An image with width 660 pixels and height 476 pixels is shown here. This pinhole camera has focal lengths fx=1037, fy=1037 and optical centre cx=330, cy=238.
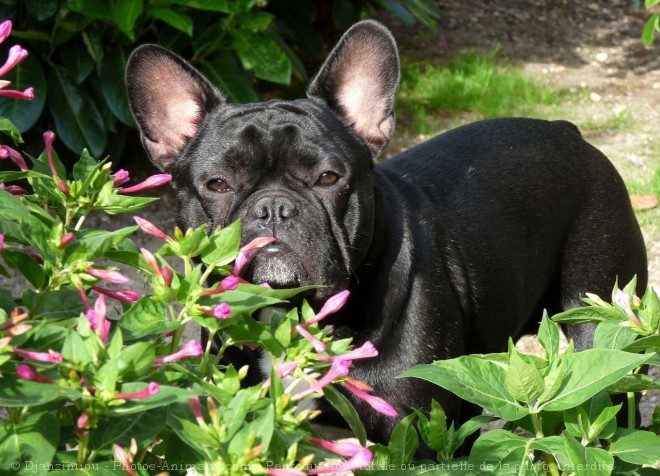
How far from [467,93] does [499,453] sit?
20.1 ft

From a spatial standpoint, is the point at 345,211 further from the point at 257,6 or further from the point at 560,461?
the point at 257,6

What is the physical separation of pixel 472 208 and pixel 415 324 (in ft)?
2.16

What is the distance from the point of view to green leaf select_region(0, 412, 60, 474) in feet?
3.92

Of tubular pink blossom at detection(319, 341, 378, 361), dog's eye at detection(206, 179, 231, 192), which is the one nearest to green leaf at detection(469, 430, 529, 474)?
tubular pink blossom at detection(319, 341, 378, 361)

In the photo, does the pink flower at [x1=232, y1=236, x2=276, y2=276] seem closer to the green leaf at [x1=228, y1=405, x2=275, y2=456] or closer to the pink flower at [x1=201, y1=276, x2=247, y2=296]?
the pink flower at [x1=201, y1=276, x2=247, y2=296]

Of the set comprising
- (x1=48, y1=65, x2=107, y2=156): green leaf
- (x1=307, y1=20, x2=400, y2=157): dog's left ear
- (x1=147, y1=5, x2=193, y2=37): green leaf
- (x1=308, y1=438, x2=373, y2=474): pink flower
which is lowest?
(x1=48, y1=65, x2=107, y2=156): green leaf

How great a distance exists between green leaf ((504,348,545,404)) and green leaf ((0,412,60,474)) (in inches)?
26.6

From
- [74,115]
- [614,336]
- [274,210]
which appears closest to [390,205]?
[274,210]

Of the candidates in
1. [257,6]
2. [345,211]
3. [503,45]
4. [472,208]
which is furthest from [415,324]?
[503,45]

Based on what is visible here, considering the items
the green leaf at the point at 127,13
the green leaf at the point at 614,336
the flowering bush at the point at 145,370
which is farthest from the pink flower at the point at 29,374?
the green leaf at the point at 127,13

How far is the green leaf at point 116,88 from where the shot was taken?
563cm

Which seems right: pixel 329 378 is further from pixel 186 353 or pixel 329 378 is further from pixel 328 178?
pixel 328 178

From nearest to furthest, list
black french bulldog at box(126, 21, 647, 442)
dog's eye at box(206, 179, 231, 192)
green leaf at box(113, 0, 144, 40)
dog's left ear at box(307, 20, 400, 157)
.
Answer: black french bulldog at box(126, 21, 647, 442)
dog's eye at box(206, 179, 231, 192)
dog's left ear at box(307, 20, 400, 157)
green leaf at box(113, 0, 144, 40)

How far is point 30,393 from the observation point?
3.70 feet
